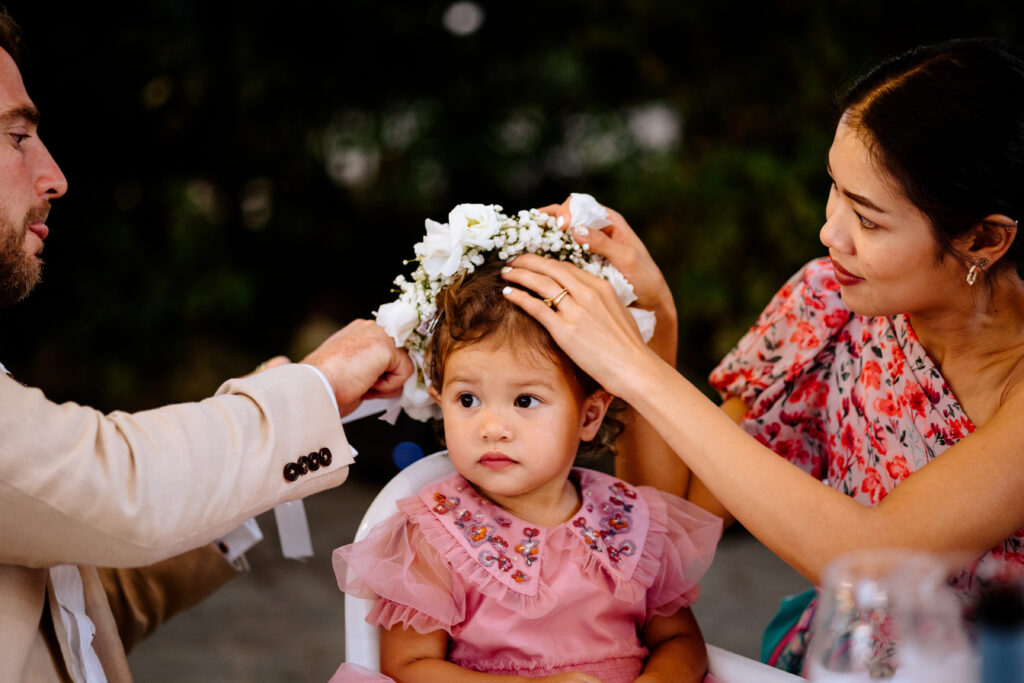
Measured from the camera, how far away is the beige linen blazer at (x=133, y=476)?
1.17 meters

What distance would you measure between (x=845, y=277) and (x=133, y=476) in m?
1.18

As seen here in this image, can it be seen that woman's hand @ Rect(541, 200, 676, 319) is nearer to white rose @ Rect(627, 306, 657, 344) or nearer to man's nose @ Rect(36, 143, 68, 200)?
white rose @ Rect(627, 306, 657, 344)

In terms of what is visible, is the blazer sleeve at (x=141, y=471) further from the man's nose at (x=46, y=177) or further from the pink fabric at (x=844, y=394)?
the pink fabric at (x=844, y=394)

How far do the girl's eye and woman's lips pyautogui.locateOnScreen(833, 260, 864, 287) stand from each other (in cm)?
58

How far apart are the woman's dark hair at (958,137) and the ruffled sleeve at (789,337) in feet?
1.38

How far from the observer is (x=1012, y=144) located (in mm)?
1450

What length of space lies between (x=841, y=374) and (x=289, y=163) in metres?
3.77

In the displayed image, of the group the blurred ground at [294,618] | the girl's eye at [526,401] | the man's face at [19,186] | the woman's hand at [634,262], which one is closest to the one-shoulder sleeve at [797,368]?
the woman's hand at [634,262]

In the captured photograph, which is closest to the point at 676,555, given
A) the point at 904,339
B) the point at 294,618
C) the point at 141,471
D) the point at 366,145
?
the point at 904,339

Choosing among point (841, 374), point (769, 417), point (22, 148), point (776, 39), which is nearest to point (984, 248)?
point (841, 374)

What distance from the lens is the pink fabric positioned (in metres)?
1.66

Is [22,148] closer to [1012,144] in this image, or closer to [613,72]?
[1012,144]

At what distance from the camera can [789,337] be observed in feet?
6.46

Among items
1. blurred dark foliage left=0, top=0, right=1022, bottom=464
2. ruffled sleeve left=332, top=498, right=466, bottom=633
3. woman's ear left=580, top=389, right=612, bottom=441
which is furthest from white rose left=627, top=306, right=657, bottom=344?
blurred dark foliage left=0, top=0, right=1022, bottom=464
